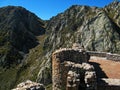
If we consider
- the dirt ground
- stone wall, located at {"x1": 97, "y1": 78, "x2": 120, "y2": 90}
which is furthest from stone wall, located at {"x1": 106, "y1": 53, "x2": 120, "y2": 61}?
stone wall, located at {"x1": 97, "y1": 78, "x2": 120, "y2": 90}

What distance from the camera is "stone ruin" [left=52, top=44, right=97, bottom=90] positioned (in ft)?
70.7

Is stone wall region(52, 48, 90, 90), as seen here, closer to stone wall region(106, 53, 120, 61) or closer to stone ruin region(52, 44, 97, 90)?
stone ruin region(52, 44, 97, 90)

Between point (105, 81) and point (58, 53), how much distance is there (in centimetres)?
451

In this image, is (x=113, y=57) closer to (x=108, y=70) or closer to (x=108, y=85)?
(x=108, y=70)

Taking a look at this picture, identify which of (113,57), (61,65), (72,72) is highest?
(113,57)

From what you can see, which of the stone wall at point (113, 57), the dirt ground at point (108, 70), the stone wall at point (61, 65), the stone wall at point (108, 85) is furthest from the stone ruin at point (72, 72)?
the stone wall at point (113, 57)

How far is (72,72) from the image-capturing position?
23000 millimetres

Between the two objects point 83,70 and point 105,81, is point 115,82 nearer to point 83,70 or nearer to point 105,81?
point 105,81

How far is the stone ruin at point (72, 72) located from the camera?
2155cm

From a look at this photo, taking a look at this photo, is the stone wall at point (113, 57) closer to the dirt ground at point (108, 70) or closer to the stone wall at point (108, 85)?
the dirt ground at point (108, 70)

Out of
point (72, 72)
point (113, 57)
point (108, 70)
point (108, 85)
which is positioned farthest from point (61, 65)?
point (113, 57)

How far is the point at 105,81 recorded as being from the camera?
25.4 metres

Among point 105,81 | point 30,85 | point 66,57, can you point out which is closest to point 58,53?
point 66,57

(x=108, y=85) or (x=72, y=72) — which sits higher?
(x=72, y=72)
